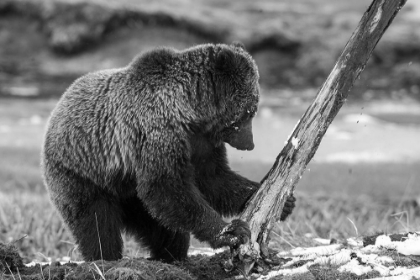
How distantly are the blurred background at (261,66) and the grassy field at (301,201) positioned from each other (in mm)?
67

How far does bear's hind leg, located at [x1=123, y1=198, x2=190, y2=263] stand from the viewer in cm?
501

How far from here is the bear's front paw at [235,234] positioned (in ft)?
13.7

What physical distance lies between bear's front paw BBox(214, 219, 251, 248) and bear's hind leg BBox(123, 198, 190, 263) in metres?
0.84

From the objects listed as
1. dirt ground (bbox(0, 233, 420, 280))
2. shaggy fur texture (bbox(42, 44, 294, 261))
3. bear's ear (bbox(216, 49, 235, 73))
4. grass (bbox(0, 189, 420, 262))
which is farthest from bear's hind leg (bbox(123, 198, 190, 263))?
bear's ear (bbox(216, 49, 235, 73))

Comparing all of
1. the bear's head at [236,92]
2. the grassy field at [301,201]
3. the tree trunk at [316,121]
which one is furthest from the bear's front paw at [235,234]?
the grassy field at [301,201]

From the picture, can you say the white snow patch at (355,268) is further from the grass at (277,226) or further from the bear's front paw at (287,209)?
the grass at (277,226)

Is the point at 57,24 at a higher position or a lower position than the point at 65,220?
higher

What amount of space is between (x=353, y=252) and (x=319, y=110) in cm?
100

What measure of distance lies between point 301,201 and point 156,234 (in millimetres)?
Answer: 3965

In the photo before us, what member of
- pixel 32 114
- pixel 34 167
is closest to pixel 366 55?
pixel 34 167

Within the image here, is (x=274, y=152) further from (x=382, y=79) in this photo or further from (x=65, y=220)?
(x=382, y=79)

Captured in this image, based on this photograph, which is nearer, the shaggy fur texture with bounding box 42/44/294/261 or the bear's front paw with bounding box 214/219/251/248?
the bear's front paw with bounding box 214/219/251/248

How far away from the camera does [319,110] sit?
427cm

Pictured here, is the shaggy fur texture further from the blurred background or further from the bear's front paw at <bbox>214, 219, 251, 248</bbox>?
the blurred background
